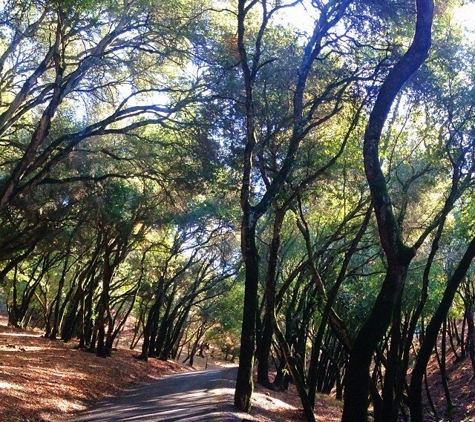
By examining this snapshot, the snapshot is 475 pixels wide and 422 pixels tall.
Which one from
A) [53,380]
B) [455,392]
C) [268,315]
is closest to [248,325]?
[268,315]

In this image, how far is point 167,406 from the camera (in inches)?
491

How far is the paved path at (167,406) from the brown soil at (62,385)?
51 cm

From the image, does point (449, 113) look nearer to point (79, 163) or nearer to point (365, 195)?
point (365, 195)

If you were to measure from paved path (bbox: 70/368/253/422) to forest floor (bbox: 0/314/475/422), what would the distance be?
20.7 inches

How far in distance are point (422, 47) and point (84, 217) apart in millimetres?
15361

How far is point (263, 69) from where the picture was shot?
48.4 feet

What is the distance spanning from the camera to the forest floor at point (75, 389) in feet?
33.6

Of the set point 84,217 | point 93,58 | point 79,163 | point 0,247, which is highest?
point 93,58

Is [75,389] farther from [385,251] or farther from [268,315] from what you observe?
[385,251]

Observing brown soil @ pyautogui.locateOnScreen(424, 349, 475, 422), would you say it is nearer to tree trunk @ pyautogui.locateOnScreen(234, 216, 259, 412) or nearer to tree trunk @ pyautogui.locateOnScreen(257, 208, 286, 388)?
tree trunk @ pyautogui.locateOnScreen(257, 208, 286, 388)

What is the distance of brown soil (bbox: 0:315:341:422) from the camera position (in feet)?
33.1

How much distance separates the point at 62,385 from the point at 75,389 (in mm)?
332

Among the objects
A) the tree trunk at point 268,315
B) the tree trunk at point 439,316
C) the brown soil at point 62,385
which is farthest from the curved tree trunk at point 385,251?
the tree trunk at point 268,315

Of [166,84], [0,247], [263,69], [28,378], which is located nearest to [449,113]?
[263,69]
